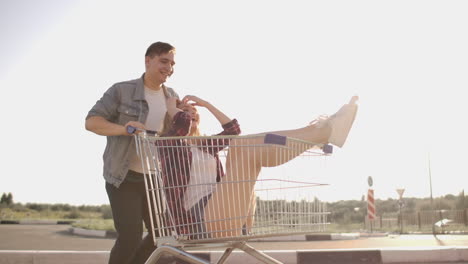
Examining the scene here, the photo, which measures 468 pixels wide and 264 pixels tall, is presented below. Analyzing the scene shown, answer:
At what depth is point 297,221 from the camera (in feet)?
10.4

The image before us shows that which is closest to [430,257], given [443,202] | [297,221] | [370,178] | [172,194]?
[297,221]

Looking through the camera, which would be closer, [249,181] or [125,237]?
[249,181]

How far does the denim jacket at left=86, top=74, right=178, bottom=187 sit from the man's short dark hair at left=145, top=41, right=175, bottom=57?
0.27 meters

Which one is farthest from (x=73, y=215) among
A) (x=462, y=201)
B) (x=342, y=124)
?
(x=342, y=124)

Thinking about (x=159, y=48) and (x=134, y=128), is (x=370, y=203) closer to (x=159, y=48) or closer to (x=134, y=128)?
(x=159, y=48)

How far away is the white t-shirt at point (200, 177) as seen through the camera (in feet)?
10.2

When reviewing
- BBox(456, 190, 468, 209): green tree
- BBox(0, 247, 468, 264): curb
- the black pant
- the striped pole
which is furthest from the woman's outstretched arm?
BBox(456, 190, 468, 209): green tree

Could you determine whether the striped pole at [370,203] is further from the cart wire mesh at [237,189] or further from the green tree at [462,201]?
the cart wire mesh at [237,189]

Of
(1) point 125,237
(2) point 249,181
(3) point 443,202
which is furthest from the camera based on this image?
(3) point 443,202

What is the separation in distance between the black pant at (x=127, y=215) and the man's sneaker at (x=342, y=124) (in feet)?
4.69

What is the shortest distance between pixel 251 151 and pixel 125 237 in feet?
3.95

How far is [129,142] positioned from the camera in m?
3.79

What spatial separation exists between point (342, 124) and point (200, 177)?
2.80 feet

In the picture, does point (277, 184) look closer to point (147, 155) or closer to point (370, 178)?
point (147, 155)
